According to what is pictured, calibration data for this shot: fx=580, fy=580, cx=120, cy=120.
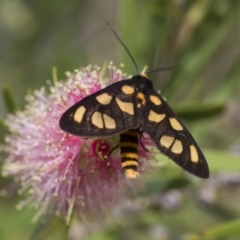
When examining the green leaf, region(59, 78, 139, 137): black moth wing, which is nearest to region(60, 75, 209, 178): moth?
region(59, 78, 139, 137): black moth wing

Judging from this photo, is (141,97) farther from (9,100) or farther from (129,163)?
(9,100)

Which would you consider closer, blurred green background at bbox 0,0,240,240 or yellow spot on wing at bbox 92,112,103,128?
yellow spot on wing at bbox 92,112,103,128

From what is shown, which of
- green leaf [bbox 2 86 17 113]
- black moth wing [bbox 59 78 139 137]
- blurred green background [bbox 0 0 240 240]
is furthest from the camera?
blurred green background [bbox 0 0 240 240]

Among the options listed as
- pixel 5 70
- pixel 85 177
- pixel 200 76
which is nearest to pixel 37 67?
pixel 5 70

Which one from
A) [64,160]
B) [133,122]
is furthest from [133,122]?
[64,160]

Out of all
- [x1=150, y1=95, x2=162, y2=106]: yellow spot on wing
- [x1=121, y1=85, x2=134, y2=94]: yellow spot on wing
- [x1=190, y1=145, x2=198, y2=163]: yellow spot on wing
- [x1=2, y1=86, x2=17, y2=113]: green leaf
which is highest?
[x1=2, y1=86, x2=17, y2=113]: green leaf

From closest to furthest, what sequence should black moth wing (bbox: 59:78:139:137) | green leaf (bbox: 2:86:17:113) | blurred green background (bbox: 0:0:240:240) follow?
1. black moth wing (bbox: 59:78:139:137)
2. green leaf (bbox: 2:86:17:113)
3. blurred green background (bbox: 0:0:240:240)

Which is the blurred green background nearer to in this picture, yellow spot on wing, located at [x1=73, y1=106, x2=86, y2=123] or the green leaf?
the green leaf
